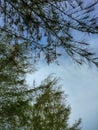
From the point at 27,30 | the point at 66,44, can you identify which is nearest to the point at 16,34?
the point at 27,30

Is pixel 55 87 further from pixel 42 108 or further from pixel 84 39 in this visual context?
pixel 84 39

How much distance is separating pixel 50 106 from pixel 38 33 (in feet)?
36.4

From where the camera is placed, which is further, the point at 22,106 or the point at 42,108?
the point at 42,108

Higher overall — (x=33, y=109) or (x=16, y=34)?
(x=16, y=34)

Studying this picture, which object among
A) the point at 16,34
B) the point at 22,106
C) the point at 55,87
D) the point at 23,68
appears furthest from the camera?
the point at 55,87

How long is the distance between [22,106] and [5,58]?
7.54 feet

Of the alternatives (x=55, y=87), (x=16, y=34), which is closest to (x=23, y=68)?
(x=55, y=87)

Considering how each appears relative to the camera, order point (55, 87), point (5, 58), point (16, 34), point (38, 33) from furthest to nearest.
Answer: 1. point (55, 87)
2. point (5, 58)
3. point (16, 34)
4. point (38, 33)

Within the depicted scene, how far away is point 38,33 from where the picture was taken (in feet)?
25.6

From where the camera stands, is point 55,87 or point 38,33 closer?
point 38,33

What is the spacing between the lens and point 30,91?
1703 cm

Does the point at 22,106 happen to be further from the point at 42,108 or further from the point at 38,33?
the point at 38,33

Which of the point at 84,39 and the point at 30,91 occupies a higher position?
the point at 84,39

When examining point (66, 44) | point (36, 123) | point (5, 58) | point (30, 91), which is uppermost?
point (66, 44)
